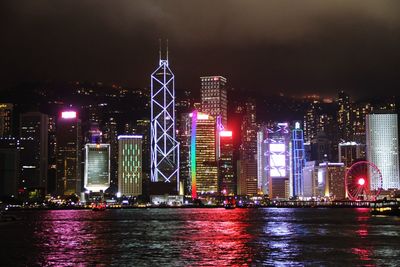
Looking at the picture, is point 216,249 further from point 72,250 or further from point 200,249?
point 72,250

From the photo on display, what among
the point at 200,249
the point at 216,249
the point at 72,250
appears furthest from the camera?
the point at 72,250

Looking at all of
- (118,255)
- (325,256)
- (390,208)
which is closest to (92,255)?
(118,255)

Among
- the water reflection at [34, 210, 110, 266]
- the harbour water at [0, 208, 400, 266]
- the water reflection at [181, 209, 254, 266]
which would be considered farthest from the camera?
the water reflection at [34, 210, 110, 266]

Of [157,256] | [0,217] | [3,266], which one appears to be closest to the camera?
[3,266]

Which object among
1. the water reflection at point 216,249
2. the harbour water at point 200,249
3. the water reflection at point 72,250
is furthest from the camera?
the water reflection at point 72,250

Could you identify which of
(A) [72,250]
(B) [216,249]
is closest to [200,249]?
(B) [216,249]

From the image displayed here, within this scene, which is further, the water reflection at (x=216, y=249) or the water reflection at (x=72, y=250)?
the water reflection at (x=72, y=250)

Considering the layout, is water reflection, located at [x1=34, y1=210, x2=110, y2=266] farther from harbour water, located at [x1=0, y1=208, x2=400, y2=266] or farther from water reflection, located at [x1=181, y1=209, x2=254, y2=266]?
water reflection, located at [x1=181, y1=209, x2=254, y2=266]

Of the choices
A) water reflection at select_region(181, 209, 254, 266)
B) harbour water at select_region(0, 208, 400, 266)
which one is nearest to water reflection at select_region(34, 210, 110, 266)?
harbour water at select_region(0, 208, 400, 266)

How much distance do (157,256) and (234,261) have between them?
24.1 ft

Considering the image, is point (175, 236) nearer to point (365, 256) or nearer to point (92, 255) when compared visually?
point (92, 255)

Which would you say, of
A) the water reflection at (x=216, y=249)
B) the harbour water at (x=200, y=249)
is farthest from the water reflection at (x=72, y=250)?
the water reflection at (x=216, y=249)

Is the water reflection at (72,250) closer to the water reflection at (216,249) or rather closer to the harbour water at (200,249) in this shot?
the harbour water at (200,249)

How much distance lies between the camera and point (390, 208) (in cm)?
16750
